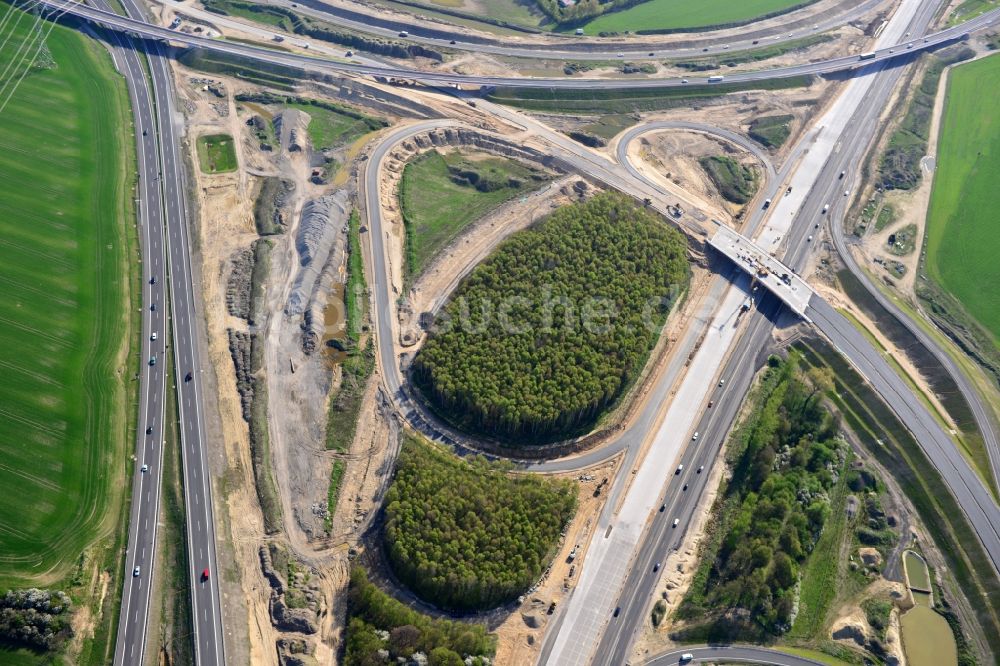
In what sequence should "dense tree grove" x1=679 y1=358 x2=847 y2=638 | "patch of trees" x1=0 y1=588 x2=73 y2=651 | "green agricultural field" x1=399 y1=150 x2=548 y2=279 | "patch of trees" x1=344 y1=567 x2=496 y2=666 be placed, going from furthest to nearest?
"green agricultural field" x1=399 y1=150 x2=548 y2=279, "dense tree grove" x1=679 y1=358 x2=847 y2=638, "patch of trees" x1=344 y1=567 x2=496 y2=666, "patch of trees" x1=0 y1=588 x2=73 y2=651

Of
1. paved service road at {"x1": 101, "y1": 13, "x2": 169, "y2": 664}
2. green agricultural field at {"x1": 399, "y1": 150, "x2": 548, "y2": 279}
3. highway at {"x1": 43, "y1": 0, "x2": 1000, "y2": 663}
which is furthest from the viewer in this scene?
green agricultural field at {"x1": 399, "y1": 150, "x2": 548, "y2": 279}

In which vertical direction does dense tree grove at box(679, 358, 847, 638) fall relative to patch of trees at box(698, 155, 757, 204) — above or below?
below

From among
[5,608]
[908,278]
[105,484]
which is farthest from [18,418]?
[908,278]

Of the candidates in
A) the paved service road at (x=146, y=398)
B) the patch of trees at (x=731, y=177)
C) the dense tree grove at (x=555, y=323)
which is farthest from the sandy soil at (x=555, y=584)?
the patch of trees at (x=731, y=177)

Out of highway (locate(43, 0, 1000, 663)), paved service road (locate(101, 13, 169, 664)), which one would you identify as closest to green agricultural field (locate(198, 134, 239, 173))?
highway (locate(43, 0, 1000, 663))

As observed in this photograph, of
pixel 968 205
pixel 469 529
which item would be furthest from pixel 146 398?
pixel 968 205

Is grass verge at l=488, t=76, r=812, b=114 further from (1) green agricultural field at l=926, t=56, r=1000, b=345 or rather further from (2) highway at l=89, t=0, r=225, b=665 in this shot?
(2) highway at l=89, t=0, r=225, b=665

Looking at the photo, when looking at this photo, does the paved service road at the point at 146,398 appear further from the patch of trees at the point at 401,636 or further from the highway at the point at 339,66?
the patch of trees at the point at 401,636

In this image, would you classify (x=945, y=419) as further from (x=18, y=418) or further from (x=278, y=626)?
(x=18, y=418)
